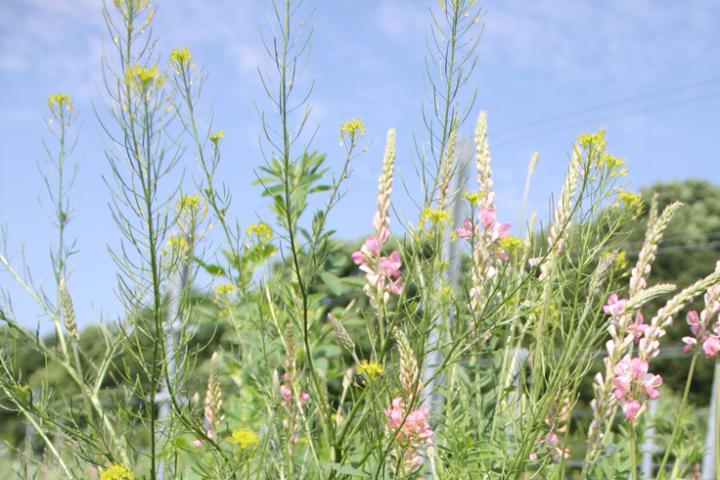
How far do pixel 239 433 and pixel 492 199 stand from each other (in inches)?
35.9

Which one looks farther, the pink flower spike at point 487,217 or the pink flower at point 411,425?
the pink flower spike at point 487,217

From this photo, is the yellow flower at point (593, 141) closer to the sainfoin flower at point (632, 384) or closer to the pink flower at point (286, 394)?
the sainfoin flower at point (632, 384)

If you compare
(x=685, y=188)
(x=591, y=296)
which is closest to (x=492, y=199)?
(x=591, y=296)

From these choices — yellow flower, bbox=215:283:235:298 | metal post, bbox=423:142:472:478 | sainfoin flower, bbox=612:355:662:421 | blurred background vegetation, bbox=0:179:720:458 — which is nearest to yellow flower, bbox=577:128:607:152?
metal post, bbox=423:142:472:478

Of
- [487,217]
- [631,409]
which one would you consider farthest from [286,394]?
[631,409]

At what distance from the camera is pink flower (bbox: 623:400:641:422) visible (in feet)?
5.43

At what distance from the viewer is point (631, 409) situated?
65.8 inches

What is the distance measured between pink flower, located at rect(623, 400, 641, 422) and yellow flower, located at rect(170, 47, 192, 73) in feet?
3.70

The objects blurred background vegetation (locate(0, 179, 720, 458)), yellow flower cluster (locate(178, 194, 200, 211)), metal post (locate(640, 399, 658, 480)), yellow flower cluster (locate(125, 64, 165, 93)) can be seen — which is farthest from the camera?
blurred background vegetation (locate(0, 179, 720, 458))

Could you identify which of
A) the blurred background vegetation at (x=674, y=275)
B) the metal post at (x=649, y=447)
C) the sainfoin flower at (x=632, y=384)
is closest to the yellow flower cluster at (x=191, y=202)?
the sainfoin flower at (x=632, y=384)

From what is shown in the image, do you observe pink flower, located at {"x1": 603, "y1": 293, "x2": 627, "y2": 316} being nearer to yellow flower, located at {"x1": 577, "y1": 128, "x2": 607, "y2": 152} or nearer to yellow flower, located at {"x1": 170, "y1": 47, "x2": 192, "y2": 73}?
yellow flower, located at {"x1": 577, "y1": 128, "x2": 607, "y2": 152}

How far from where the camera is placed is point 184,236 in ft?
5.33

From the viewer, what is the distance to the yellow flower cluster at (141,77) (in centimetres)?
122

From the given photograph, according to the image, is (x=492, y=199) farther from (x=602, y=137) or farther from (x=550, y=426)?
(x=550, y=426)
